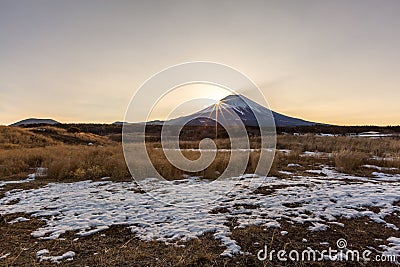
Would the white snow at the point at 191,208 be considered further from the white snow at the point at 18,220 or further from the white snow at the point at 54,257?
the white snow at the point at 54,257

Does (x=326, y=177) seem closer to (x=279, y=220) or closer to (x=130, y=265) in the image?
(x=279, y=220)

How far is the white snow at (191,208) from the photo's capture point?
15.6 ft

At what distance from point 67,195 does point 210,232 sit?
15.3ft

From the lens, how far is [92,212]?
18.6 feet

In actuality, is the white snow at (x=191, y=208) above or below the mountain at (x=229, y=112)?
below

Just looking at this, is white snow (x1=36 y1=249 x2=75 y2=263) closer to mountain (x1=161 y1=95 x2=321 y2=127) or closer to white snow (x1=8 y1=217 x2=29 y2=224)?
white snow (x1=8 y1=217 x2=29 y2=224)

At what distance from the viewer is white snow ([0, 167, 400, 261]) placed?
475cm

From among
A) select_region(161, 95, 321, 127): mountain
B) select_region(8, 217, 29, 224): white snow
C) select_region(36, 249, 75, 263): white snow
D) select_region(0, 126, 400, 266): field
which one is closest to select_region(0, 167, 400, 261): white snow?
select_region(0, 126, 400, 266): field

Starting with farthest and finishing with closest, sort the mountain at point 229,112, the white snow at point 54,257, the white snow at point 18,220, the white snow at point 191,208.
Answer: the mountain at point 229,112
the white snow at point 18,220
the white snow at point 191,208
the white snow at point 54,257

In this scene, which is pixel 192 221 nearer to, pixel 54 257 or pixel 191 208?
pixel 191 208

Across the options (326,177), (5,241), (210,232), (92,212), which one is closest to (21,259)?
(5,241)

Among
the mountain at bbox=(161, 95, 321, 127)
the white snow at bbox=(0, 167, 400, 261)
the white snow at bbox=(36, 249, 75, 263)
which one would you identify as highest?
the mountain at bbox=(161, 95, 321, 127)

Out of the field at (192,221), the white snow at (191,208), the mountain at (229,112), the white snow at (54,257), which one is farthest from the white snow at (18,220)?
the mountain at (229,112)

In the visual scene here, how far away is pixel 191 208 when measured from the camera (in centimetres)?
588
